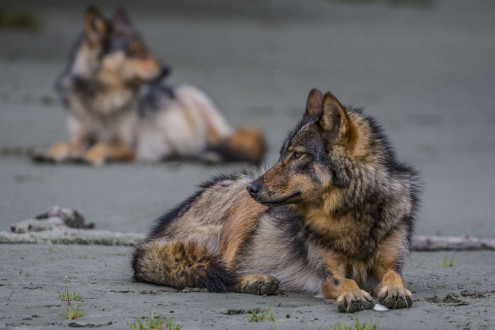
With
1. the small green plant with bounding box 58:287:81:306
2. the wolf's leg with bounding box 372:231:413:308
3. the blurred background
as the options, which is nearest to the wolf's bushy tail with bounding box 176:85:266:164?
the blurred background

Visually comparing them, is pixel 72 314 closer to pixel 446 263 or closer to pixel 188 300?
pixel 188 300

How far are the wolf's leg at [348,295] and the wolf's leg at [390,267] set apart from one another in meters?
0.15

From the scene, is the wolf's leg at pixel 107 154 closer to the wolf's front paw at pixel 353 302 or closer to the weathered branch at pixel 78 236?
the weathered branch at pixel 78 236

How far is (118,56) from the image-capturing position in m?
16.2

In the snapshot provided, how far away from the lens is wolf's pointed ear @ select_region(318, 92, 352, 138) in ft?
21.0

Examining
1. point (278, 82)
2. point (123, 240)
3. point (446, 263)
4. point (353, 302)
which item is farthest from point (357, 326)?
point (278, 82)

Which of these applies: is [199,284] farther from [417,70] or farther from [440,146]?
[417,70]

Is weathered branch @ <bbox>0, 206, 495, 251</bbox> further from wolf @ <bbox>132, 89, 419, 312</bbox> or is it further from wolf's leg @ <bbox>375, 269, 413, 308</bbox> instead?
wolf's leg @ <bbox>375, 269, 413, 308</bbox>

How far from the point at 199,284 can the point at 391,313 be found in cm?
145

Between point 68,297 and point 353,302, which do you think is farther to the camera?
point 68,297

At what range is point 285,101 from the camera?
72.0ft

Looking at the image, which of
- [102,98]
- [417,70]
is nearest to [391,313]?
[102,98]

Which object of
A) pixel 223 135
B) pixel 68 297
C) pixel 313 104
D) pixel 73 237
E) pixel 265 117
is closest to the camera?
pixel 68 297

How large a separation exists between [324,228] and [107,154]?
369 inches
